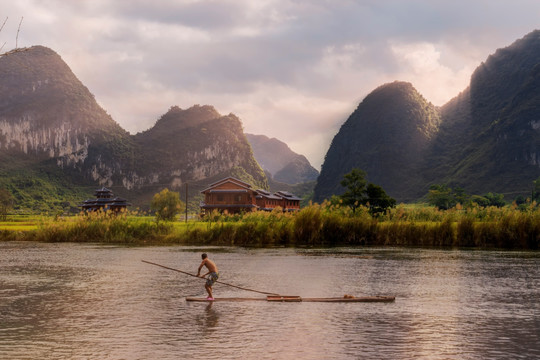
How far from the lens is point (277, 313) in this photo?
16.6m

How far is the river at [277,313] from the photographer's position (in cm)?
1231

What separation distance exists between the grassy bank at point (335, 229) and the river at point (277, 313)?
8383 millimetres

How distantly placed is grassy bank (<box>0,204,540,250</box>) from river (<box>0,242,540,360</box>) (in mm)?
8383

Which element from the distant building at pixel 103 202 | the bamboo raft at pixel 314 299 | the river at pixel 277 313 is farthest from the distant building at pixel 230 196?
the bamboo raft at pixel 314 299

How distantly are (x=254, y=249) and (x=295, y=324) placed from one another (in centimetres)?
2657

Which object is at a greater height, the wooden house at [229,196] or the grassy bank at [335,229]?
the wooden house at [229,196]

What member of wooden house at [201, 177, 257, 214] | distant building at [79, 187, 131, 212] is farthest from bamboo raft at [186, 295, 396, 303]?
distant building at [79, 187, 131, 212]

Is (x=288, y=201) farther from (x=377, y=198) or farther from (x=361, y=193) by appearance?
(x=377, y=198)

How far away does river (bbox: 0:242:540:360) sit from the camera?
1231 cm

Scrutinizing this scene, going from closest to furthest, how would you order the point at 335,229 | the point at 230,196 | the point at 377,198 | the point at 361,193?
the point at 335,229 → the point at 377,198 → the point at 361,193 → the point at 230,196

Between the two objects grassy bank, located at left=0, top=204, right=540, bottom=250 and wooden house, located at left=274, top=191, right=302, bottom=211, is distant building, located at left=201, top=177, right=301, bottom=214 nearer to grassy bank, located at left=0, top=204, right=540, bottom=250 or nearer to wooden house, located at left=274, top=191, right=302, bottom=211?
wooden house, located at left=274, top=191, right=302, bottom=211

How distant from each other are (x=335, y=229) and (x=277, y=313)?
27.0m

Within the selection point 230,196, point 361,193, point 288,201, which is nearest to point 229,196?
point 230,196

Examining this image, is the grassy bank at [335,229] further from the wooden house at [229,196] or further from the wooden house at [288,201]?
the wooden house at [288,201]
